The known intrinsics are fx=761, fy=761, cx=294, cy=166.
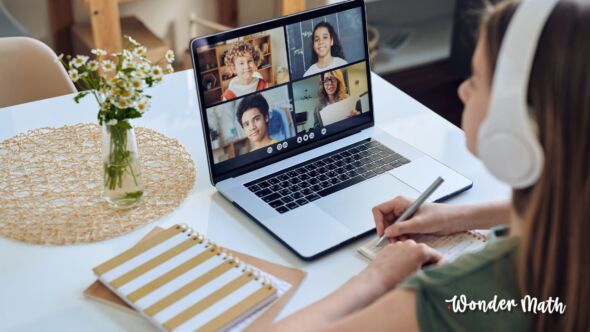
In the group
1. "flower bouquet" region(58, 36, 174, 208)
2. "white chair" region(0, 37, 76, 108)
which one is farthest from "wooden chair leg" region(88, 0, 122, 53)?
"flower bouquet" region(58, 36, 174, 208)

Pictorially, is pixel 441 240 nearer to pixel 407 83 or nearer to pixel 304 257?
Answer: pixel 304 257

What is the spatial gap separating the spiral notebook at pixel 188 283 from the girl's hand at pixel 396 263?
0.13m

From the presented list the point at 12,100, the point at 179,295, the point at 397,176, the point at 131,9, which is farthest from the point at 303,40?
the point at 131,9

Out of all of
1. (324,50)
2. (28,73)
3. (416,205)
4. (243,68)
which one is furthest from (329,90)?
(28,73)

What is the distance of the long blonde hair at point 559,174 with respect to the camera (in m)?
0.73

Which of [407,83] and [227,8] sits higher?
[227,8]

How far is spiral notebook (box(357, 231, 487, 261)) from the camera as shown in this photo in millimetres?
1118

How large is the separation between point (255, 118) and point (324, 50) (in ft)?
0.59

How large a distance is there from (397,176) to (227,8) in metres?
2.13

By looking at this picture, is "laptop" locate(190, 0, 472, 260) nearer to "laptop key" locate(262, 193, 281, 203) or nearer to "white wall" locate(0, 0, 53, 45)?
"laptop key" locate(262, 193, 281, 203)

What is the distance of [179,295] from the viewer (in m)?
1.00

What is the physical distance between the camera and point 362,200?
1232 mm

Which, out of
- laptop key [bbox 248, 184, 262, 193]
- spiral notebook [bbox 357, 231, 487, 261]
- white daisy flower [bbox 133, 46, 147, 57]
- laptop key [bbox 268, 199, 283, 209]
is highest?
white daisy flower [bbox 133, 46, 147, 57]

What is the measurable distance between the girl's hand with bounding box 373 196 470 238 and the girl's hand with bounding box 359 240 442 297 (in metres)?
0.05
